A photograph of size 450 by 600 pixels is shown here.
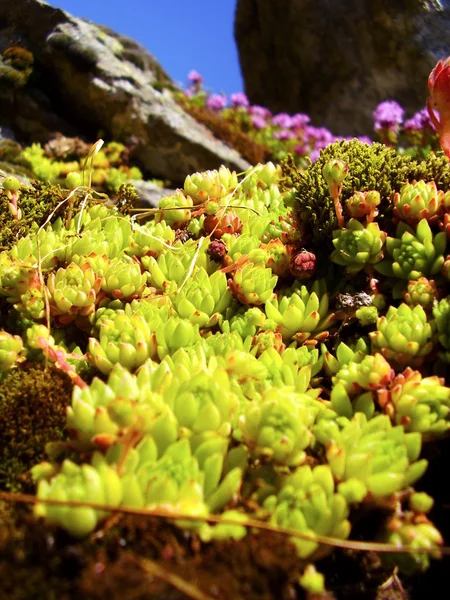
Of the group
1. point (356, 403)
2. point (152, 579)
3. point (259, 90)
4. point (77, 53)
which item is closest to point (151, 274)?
point (356, 403)

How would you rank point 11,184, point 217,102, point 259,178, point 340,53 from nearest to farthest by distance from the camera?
point 11,184, point 259,178, point 340,53, point 217,102

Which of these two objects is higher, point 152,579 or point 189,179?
point 189,179

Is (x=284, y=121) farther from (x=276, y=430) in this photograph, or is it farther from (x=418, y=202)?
(x=276, y=430)

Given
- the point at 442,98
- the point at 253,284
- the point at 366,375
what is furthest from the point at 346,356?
the point at 442,98

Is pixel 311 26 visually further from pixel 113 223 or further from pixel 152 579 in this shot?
pixel 152 579

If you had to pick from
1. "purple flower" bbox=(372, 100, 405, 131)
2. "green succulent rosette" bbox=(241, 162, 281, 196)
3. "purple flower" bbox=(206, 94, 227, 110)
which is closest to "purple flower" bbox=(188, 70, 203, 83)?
"purple flower" bbox=(206, 94, 227, 110)

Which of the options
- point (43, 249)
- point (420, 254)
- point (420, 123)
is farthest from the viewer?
point (420, 123)
